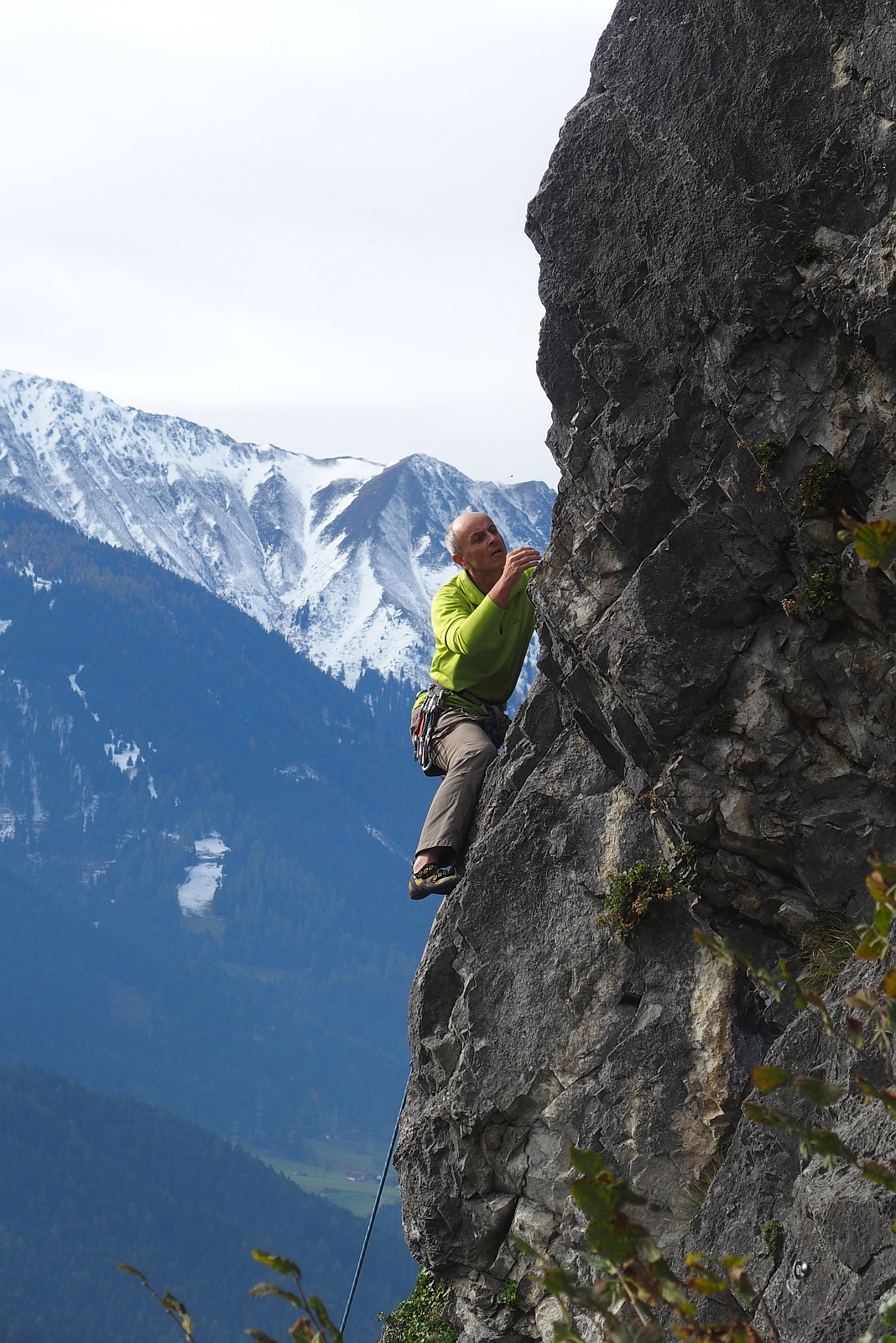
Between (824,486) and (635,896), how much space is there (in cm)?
417

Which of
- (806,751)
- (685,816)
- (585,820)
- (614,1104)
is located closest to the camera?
(806,751)

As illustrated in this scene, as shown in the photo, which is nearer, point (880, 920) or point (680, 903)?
point (880, 920)

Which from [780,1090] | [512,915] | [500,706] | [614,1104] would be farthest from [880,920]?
[500,706]

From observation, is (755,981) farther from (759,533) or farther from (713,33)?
(713,33)

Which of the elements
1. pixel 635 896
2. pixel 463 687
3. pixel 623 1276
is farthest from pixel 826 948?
pixel 623 1276

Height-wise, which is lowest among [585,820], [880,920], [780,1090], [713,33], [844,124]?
[880,920]

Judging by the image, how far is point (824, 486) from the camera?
8.82 m

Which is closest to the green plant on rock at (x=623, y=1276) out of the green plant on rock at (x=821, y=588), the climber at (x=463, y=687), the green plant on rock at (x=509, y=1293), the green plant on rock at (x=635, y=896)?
the green plant on rock at (x=821, y=588)

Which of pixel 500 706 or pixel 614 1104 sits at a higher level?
pixel 500 706

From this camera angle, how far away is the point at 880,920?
12.8ft

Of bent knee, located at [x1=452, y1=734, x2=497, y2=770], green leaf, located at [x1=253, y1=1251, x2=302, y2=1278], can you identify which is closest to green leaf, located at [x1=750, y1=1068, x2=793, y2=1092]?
green leaf, located at [x1=253, y1=1251, x2=302, y2=1278]

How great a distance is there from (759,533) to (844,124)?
3044 mm

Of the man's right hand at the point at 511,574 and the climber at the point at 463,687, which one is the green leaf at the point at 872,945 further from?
the climber at the point at 463,687

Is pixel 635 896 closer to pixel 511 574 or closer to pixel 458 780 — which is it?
pixel 458 780
